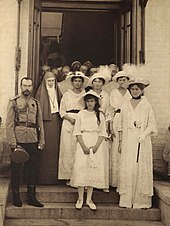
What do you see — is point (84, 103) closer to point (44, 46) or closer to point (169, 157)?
point (169, 157)

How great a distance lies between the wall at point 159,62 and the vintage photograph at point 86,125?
0.02 m

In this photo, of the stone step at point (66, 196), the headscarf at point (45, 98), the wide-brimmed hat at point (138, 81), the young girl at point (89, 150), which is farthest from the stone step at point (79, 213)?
the wide-brimmed hat at point (138, 81)

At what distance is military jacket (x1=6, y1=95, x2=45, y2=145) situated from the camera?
20.6ft

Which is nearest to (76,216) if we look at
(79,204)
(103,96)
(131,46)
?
(79,204)

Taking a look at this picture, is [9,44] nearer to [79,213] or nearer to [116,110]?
[116,110]

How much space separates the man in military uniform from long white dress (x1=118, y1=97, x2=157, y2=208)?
1.20 m

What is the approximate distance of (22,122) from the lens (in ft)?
20.9

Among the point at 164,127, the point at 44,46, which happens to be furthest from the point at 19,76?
the point at 164,127

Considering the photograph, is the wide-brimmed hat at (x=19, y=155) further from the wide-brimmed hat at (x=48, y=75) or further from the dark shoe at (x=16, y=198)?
the wide-brimmed hat at (x=48, y=75)

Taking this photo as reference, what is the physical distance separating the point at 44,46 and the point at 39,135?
3.53 meters

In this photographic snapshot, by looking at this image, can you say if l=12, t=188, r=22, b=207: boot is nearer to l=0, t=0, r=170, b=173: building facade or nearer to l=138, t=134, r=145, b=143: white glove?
l=138, t=134, r=145, b=143: white glove

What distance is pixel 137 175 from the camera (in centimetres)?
642

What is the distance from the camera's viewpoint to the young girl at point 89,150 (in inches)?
Result: 247

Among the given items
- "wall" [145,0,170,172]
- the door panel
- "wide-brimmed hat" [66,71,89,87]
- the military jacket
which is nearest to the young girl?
the military jacket
